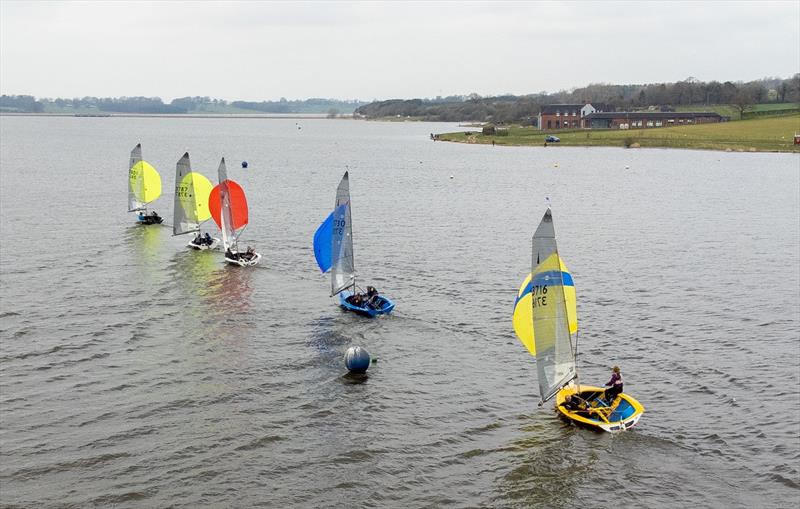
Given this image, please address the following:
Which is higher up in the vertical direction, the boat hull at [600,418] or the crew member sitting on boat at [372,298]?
the crew member sitting on boat at [372,298]

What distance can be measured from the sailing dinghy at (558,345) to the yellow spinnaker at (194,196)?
1649 inches

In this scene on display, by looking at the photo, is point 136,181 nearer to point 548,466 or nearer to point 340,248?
point 340,248

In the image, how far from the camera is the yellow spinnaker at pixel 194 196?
6862cm

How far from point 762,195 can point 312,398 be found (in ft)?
298

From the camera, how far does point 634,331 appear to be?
149 ft

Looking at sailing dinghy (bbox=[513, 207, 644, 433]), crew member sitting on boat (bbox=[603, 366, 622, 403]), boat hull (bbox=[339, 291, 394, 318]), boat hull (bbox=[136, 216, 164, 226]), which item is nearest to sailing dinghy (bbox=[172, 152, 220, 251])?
boat hull (bbox=[136, 216, 164, 226])

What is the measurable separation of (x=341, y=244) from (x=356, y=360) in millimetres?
12821

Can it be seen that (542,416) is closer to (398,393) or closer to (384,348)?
(398,393)

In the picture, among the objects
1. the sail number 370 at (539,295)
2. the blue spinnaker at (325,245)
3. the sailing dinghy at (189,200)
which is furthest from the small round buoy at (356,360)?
the sailing dinghy at (189,200)

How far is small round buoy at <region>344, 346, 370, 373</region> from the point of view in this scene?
37250 mm

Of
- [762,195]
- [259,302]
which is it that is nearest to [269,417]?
[259,302]

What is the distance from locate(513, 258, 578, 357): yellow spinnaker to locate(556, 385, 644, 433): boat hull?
245cm

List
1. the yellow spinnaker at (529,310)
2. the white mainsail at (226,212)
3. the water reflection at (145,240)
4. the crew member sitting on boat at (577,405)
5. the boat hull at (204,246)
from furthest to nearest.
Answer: the boat hull at (204,246) → the water reflection at (145,240) → the white mainsail at (226,212) → the yellow spinnaker at (529,310) → the crew member sitting on boat at (577,405)

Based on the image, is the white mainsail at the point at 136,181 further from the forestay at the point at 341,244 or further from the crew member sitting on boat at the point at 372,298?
the crew member sitting on boat at the point at 372,298
